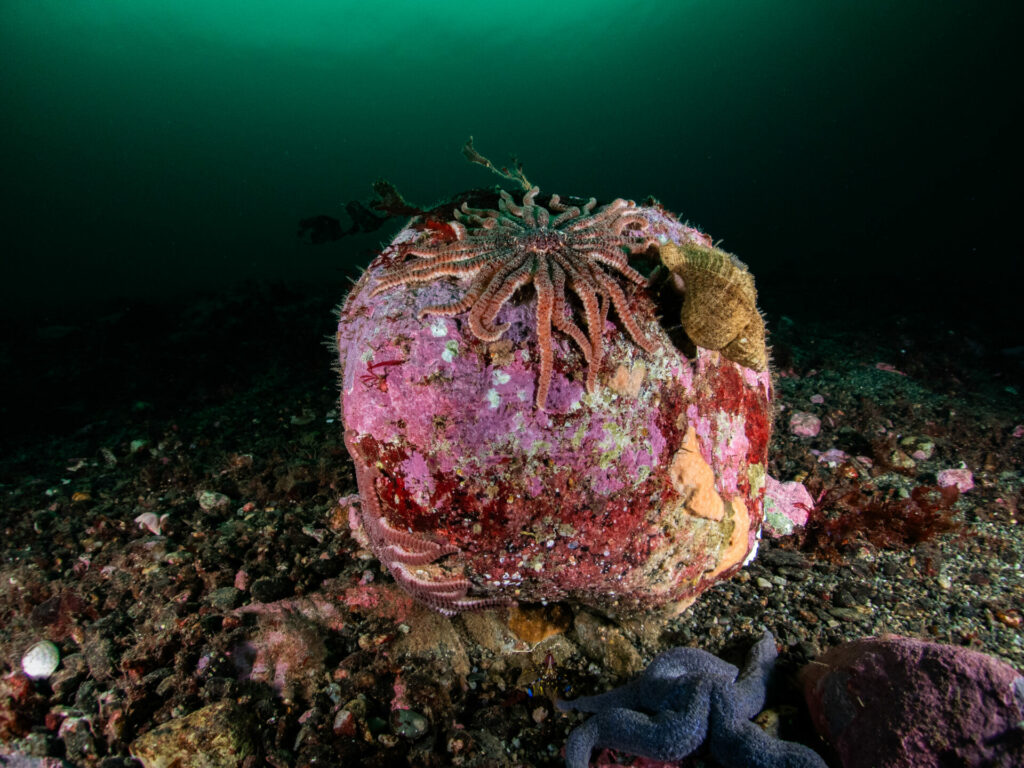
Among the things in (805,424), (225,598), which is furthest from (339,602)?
(805,424)

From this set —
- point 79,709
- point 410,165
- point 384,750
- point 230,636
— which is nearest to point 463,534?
point 384,750

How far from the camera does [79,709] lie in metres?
2.82

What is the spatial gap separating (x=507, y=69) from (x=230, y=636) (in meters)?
113

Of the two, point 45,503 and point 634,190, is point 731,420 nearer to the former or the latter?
point 45,503

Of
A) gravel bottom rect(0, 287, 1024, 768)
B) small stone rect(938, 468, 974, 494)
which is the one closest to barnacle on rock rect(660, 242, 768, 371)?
gravel bottom rect(0, 287, 1024, 768)

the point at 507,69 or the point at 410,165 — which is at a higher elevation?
the point at 507,69

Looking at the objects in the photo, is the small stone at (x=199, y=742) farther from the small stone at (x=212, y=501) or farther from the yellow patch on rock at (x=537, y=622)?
the small stone at (x=212, y=501)

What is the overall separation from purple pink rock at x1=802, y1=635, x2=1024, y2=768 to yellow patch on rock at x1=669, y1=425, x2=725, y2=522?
3.59 ft

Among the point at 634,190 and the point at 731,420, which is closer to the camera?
the point at 731,420

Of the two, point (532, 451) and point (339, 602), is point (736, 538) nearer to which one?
point (532, 451)

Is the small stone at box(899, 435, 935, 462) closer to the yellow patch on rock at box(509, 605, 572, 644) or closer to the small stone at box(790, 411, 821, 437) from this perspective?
the small stone at box(790, 411, 821, 437)

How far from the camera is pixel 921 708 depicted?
224 cm

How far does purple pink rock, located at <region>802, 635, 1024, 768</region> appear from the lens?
210cm

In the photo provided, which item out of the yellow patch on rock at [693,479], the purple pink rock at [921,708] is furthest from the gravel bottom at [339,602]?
the yellow patch on rock at [693,479]
